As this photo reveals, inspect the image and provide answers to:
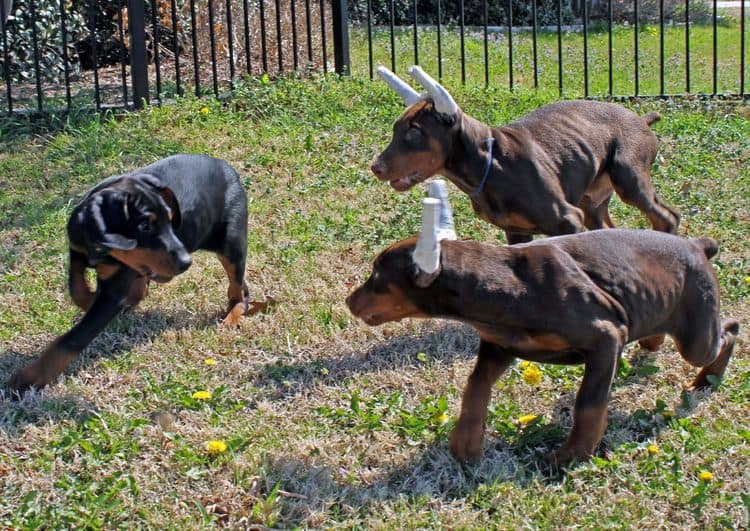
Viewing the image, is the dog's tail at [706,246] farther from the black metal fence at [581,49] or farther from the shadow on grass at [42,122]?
the shadow on grass at [42,122]

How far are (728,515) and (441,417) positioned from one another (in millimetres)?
1334

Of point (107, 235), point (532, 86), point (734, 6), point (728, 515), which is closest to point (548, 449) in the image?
point (728, 515)

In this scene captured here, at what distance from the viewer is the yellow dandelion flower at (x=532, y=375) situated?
5.16 meters

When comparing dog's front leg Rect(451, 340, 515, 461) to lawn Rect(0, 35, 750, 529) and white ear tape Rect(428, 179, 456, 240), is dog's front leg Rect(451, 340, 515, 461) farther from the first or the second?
white ear tape Rect(428, 179, 456, 240)

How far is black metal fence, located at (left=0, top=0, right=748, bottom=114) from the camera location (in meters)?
10.0

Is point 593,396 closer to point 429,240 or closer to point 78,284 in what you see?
point 429,240

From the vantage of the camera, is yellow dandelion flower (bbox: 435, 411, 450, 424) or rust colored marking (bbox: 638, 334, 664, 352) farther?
rust colored marking (bbox: 638, 334, 664, 352)

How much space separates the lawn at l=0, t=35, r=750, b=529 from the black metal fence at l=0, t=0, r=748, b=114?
2.15 m

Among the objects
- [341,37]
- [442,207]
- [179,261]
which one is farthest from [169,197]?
[341,37]

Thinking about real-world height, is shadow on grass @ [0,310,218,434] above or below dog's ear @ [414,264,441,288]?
below

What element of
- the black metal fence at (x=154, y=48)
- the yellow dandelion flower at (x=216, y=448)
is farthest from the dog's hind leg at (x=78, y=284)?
the black metal fence at (x=154, y=48)

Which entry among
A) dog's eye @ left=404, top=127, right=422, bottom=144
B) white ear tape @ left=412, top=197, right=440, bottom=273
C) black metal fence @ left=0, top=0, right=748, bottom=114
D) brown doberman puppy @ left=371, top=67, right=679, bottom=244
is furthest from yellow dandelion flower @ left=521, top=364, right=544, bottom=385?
black metal fence @ left=0, top=0, right=748, bottom=114

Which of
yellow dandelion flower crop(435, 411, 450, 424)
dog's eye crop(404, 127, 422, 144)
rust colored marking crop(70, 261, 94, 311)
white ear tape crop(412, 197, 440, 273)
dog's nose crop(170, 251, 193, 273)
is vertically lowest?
yellow dandelion flower crop(435, 411, 450, 424)

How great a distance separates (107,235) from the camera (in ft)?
16.8
